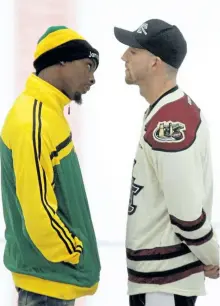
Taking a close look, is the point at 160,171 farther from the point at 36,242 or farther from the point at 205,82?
the point at 205,82

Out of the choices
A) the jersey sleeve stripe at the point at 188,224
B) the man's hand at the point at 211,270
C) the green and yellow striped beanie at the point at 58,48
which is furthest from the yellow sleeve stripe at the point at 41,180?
the man's hand at the point at 211,270

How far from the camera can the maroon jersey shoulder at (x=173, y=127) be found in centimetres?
145

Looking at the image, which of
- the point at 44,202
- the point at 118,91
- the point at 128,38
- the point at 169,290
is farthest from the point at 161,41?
the point at 118,91

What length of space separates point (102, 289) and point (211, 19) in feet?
4.74

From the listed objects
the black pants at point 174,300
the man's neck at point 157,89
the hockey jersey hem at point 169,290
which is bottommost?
the black pants at point 174,300

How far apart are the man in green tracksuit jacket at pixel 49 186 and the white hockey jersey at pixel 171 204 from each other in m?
0.13

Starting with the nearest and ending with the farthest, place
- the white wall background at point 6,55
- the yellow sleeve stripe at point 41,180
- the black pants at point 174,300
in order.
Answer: the yellow sleeve stripe at point 41,180, the black pants at point 174,300, the white wall background at point 6,55

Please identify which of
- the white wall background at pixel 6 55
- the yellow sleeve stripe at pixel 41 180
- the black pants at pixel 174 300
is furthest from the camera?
the white wall background at pixel 6 55

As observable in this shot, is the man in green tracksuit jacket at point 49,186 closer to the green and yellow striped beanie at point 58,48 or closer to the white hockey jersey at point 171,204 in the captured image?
the green and yellow striped beanie at point 58,48

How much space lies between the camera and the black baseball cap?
61.2 inches

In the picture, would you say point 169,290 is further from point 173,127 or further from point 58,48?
point 58,48

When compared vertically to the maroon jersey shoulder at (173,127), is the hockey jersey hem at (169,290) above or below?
below

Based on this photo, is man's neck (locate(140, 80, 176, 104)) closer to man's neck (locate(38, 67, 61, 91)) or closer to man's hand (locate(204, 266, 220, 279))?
man's neck (locate(38, 67, 61, 91))

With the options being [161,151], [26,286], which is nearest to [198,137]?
[161,151]
